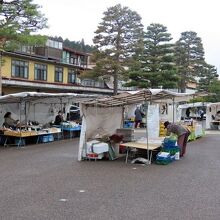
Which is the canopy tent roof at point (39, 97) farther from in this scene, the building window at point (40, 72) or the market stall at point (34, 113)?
the building window at point (40, 72)

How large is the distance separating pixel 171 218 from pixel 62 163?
5.73 meters

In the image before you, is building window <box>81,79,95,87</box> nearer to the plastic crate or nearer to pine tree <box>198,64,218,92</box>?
pine tree <box>198,64,218,92</box>

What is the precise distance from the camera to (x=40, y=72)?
122ft

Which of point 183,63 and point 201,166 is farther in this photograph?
point 183,63

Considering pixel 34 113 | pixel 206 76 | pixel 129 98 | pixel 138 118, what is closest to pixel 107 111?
pixel 129 98

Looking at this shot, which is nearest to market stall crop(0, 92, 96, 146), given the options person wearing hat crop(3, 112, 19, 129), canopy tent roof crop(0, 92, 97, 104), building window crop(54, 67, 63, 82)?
canopy tent roof crop(0, 92, 97, 104)

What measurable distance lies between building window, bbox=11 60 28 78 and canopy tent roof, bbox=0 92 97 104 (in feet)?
49.0

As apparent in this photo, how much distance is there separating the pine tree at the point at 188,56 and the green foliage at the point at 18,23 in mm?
29775

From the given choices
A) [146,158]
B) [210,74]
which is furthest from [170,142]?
[210,74]

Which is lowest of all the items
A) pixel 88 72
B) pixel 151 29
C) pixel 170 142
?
pixel 170 142

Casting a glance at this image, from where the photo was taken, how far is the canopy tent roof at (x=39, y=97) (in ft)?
Answer: 49.6

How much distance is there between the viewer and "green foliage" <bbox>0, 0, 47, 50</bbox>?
1809 centimetres

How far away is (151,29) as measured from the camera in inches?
1491

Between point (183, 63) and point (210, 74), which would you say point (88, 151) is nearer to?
point (183, 63)
